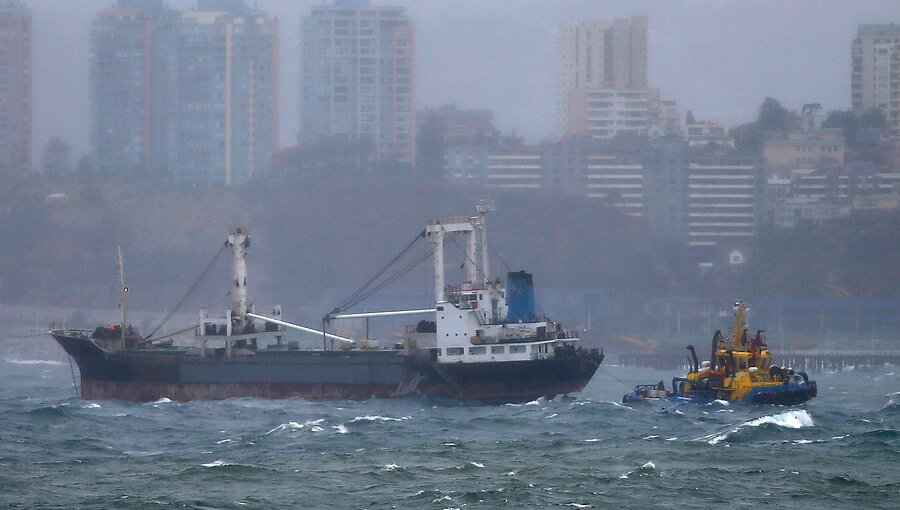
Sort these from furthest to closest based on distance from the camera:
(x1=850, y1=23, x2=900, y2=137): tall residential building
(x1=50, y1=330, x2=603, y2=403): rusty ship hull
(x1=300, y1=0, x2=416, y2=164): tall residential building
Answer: (x1=300, y1=0, x2=416, y2=164): tall residential building
(x1=850, y1=23, x2=900, y2=137): tall residential building
(x1=50, y1=330, x2=603, y2=403): rusty ship hull

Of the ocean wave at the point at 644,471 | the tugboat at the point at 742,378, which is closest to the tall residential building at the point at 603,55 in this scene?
the tugboat at the point at 742,378

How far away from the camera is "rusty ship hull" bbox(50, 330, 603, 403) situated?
65.9 metres

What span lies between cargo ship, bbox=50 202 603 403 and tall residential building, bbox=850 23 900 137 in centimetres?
10942

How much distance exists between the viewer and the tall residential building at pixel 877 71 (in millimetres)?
169375

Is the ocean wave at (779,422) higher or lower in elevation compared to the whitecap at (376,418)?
higher

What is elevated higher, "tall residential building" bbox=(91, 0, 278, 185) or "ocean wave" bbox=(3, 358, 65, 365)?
"tall residential building" bbox=(91, 0, 278, 185)

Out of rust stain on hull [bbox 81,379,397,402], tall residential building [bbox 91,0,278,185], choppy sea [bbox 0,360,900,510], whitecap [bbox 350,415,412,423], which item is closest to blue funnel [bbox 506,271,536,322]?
choppy sea [bbox 0,360,900,510]

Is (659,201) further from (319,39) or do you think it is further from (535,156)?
(319,39)

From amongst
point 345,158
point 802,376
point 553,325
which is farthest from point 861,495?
point 345,158

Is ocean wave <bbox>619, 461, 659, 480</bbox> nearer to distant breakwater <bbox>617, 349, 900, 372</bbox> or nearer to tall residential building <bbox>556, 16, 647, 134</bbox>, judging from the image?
distant breakwater <bbox>617, 349, 900, 372</bbox>

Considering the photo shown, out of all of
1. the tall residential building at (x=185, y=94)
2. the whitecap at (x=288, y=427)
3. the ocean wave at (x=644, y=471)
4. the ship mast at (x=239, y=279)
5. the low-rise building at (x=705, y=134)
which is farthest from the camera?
the tall residential building at (x=185, y=94)

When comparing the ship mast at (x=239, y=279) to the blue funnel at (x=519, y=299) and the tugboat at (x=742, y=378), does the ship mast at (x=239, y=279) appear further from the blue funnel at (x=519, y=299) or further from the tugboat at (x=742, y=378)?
the tugboat at (x=742, y=378)

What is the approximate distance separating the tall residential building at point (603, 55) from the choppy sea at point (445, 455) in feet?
419

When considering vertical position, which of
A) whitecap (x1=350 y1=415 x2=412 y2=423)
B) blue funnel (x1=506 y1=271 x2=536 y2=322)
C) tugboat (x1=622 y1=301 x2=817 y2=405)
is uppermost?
blue funnel (x1=506 y1=271 x2=536 y2=322)
